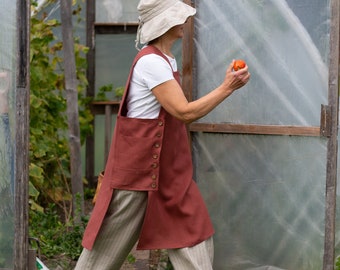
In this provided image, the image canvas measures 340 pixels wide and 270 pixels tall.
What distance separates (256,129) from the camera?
198 inches

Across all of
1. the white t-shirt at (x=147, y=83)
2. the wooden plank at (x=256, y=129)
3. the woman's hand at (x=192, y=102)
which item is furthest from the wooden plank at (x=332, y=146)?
the white t-shirt at (x=147, y=83)

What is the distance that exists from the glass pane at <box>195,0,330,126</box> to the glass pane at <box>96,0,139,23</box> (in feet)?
11.4

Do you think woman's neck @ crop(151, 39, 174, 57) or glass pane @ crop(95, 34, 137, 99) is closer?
woman's neck @ crop(151, 39, 174, 57)

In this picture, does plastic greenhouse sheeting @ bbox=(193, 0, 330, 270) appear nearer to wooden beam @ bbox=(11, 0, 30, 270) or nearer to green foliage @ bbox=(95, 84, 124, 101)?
wooden beam @ bbox=(11, 0, 30, 270)

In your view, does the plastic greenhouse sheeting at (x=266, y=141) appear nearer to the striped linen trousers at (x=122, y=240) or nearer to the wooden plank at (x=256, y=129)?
the wooden plank at (x=256, y=129)

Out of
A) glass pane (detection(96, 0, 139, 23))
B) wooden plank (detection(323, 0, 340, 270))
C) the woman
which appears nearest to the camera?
the woman

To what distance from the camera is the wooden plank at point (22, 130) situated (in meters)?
5.04

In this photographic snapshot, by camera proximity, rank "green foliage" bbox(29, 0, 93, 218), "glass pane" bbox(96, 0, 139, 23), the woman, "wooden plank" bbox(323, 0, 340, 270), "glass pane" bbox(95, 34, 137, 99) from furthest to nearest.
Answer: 1. "glass pane" bbox(95, 34, 137, 99)
2. "glass pane" bbox(96, 0, 139, 23)
3. "green foliage" bbox(29, 0, 93, 218)
4. "wooden plank" bbox(323, 0, 340, 270)
5. the woman

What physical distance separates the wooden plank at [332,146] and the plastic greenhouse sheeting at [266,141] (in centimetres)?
6

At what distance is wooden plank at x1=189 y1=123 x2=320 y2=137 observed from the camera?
484 cm

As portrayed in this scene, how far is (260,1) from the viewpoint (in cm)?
500

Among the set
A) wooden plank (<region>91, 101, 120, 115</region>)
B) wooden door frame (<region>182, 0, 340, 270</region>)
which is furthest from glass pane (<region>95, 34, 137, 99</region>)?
wooden door frame (<region>182, 0, 340, 270</region>)

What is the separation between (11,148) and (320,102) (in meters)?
1.59

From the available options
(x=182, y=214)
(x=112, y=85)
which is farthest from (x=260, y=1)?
(x=112, y=85)
